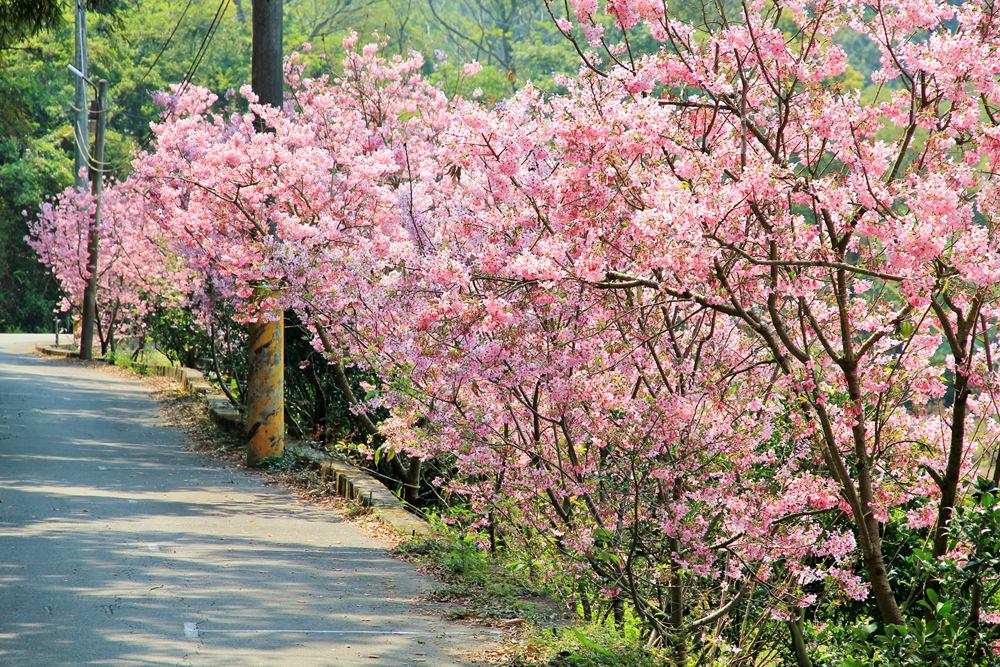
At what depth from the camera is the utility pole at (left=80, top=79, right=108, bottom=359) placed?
31234 millimetres

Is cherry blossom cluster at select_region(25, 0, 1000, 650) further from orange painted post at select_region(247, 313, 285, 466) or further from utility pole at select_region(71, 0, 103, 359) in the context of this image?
utility pole at select_region(71, 0, 103, 359)

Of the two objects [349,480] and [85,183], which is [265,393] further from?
[85,183]

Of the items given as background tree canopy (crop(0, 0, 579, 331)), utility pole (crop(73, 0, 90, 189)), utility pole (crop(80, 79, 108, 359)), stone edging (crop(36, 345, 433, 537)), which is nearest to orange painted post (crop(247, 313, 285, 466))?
stone edging (crop(36, 345, 433, 537))

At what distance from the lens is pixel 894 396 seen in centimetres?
738

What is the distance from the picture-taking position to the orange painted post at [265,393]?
47.4 feet

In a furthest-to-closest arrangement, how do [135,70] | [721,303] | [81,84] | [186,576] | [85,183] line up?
1. [135,70]
2. [85,183]
3. [81,84]
4. [186,576]
5. [721,303]

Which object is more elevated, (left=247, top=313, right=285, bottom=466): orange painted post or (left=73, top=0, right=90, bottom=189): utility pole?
(left=73, top=0, right=90, bottom=189): utility pole

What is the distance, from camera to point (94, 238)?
3138 centimetres

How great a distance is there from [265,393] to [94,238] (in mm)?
18706

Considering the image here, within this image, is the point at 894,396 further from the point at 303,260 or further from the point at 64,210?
the point at 64,210

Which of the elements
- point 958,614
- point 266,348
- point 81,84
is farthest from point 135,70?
point 958,614

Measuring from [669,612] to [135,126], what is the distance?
51.4 meters

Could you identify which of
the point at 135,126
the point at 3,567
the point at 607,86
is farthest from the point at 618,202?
the point at 135,126

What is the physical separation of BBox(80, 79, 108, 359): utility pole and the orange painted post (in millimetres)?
18085
